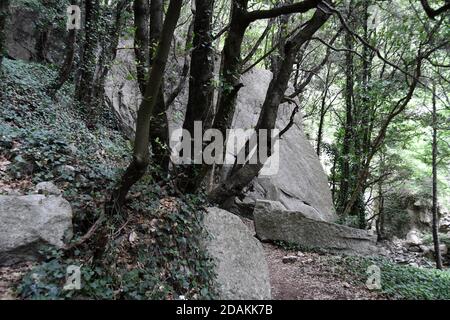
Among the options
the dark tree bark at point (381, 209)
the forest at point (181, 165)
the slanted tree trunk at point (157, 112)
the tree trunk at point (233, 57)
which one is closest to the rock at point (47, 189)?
the forest at point (181, 165)

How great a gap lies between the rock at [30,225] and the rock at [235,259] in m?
1.85

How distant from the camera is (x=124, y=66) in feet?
31.4

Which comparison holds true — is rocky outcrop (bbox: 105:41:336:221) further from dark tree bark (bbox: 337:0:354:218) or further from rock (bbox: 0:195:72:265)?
rock (bbox: 0:195:72:265)

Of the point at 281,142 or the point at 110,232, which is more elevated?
the point at 281,142

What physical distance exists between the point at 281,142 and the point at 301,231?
Result: 439cm

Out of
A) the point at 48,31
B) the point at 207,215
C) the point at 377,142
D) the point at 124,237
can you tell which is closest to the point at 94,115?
the point at 48,31

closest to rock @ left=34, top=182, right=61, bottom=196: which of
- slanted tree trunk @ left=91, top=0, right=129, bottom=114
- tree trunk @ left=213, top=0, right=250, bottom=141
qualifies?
tree trunk @ left=213, top=0, right=250, bottom=141

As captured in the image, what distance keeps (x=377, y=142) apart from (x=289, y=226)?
384 centimetres

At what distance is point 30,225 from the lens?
11.1 feet

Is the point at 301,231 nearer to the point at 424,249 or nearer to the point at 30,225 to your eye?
the point at 30,225

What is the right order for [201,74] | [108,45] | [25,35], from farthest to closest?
1. [25,35]
2. [108,45]
3. [201,74]

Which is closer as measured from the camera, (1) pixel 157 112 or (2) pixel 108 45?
(1) pixel 157 112

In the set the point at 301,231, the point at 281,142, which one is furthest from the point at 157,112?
the point at 281,142

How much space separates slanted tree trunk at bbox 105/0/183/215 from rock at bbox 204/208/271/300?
141 cm
